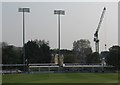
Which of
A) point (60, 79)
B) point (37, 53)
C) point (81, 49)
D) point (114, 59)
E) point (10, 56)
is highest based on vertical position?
point (81, 49)

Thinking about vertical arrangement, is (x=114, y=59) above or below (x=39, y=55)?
below

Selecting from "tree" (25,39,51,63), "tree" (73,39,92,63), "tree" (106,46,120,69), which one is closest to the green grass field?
"tree" (106,46,120,69)

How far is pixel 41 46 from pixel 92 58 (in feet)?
59.8

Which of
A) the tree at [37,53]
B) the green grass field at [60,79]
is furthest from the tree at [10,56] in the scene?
the green grass field at [60,79]

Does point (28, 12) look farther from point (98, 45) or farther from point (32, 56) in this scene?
point (98, 45)

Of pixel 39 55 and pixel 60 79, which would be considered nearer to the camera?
pixel 60 79

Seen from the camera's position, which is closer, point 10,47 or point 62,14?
point 62,14

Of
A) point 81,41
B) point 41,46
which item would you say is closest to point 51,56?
point 41,46

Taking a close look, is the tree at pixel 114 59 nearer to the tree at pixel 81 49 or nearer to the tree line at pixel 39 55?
the tree line at pixel 39 55

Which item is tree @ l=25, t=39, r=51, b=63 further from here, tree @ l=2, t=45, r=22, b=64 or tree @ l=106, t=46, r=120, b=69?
tree @ l=106, t=46, r=120, b=69

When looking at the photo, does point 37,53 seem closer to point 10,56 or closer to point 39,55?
point 39,55

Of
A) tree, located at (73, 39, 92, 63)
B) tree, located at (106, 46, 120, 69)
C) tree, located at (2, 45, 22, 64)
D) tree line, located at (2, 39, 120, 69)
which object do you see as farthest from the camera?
tree, located at (73, 39, 92, 63)

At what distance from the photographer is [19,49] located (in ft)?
349

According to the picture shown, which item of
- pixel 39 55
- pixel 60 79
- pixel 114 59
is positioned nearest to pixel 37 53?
pixel 39 55
